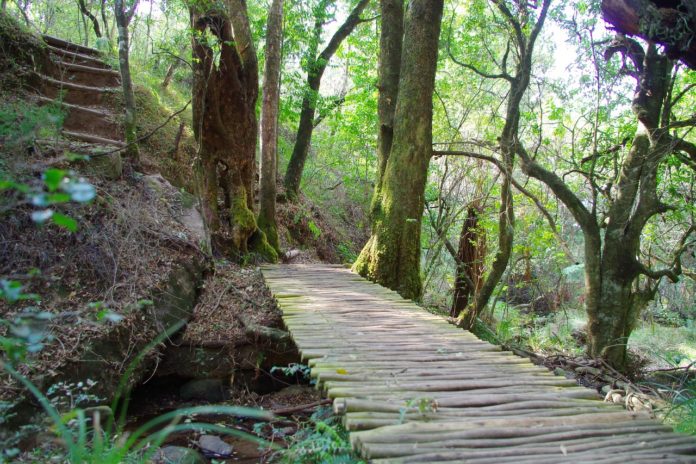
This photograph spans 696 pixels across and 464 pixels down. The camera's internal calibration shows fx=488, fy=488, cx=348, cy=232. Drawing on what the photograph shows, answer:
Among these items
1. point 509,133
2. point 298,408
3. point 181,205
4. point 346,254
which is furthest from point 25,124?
point 346,254

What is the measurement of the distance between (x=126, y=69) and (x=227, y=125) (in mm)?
1534

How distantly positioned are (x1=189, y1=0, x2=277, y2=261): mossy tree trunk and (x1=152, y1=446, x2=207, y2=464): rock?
3.42 m

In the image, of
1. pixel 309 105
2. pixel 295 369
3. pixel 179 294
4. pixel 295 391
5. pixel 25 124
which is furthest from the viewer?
pixel 309 105

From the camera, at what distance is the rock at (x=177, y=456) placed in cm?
382

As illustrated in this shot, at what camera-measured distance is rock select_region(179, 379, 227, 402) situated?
5559 millimetres

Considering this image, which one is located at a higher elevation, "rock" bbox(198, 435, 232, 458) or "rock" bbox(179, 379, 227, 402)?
"rock" bbox(179, 379, 227, 402)

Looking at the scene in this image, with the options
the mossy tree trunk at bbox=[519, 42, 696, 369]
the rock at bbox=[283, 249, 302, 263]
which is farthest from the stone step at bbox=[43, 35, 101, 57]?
the mossy tree trunk at bbox=[519, 42, 696, 369]

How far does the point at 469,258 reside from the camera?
9.52 m

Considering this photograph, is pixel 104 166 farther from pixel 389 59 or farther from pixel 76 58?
pixel 76 58

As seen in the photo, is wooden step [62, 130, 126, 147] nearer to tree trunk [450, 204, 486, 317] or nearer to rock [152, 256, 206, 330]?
rock [152, 256, 206, 330]

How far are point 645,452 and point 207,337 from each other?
4515 mm

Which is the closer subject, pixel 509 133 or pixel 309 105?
pixel 509 133

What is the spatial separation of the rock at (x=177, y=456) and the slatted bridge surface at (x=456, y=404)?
4.37 feet

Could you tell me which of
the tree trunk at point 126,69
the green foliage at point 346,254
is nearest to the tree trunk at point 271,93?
the tree trunk at point 126,69
